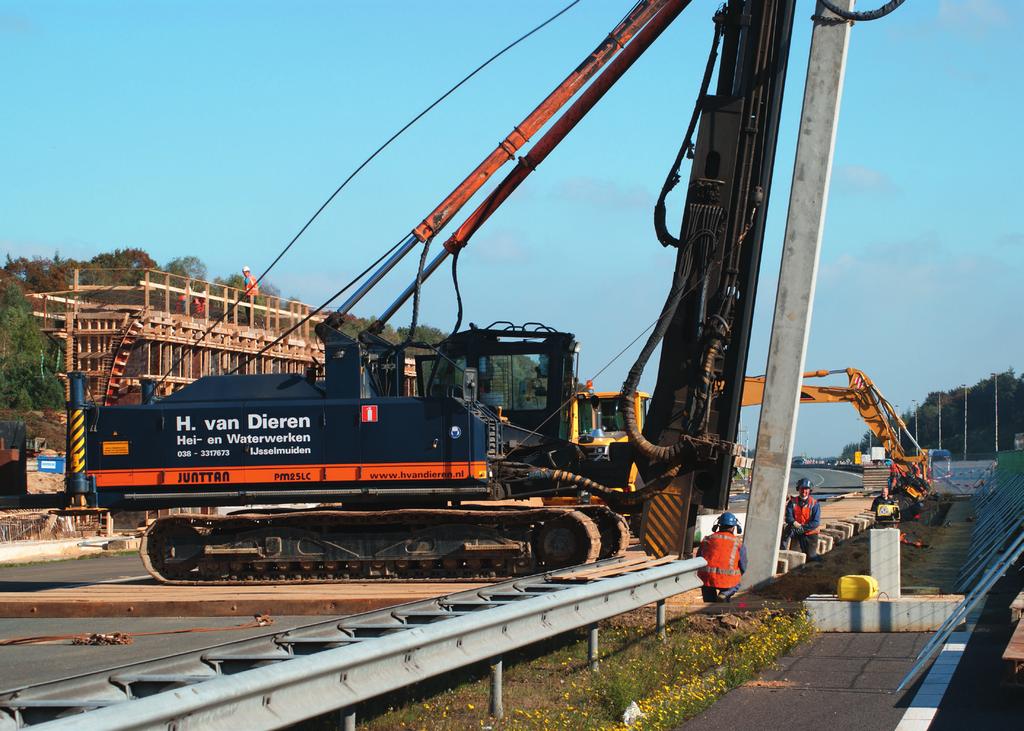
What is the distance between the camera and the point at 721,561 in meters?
12.7

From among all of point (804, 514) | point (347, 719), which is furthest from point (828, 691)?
point (804, 514)

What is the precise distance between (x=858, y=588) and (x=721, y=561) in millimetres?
1391

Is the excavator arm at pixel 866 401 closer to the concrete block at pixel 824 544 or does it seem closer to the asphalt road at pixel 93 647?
the concrete block at pixel 824 544

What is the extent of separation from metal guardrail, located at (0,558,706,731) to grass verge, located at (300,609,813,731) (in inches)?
18.4

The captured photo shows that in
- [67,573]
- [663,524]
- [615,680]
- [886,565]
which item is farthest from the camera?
[67,573]

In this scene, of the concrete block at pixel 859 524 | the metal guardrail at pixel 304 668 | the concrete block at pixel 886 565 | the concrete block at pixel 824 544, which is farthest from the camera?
the concrete block at pixel 859 524

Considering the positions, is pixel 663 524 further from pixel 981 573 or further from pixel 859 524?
pixel 859 524

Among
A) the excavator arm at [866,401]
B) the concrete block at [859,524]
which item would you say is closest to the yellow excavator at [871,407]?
the excavator arm at [866,401]

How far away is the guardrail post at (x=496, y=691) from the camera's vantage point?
8.20 m

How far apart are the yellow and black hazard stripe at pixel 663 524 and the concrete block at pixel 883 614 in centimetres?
352

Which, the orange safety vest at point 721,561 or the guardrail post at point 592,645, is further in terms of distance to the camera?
the orange safety vest at point 721,561

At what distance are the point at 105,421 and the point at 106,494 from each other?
101cm

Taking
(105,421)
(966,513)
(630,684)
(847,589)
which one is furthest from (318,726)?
(966,513)

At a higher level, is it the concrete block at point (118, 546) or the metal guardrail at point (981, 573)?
the metal guardrail at point (981, 573)
